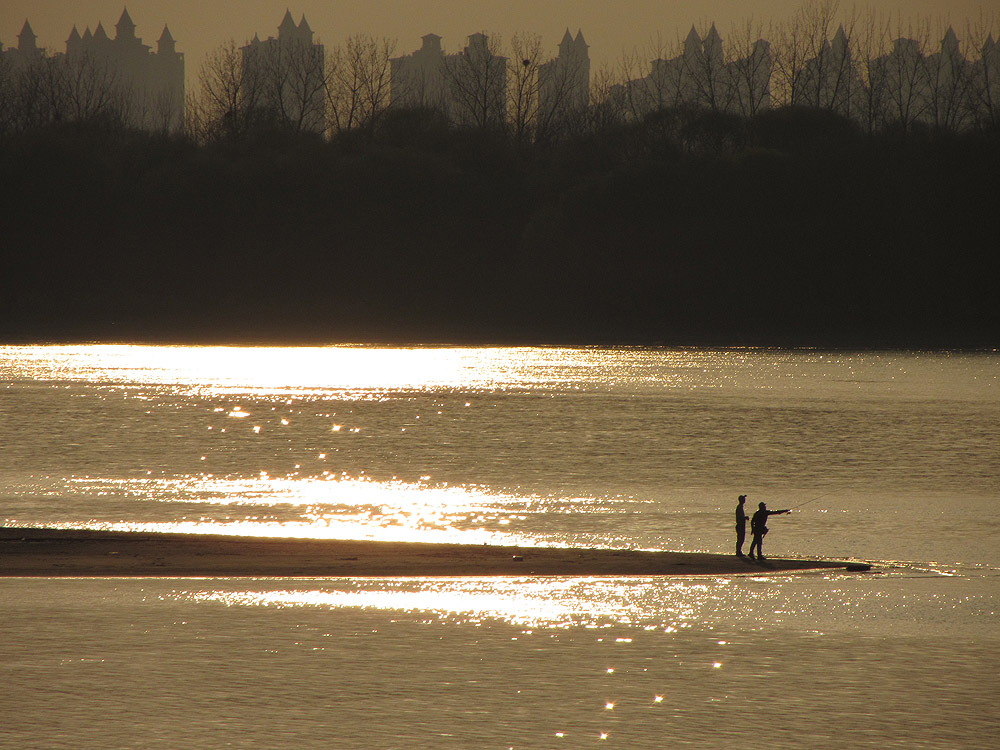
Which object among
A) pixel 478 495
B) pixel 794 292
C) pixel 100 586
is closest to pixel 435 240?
pixel 794 292

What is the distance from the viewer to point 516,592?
1175 cm

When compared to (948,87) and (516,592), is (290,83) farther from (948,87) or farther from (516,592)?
(516,592)

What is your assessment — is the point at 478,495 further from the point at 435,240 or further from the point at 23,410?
the point at 435,240

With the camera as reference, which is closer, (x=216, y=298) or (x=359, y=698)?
(x=359, y=698)

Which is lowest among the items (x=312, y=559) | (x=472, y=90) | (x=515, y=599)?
(x=312, y=559)

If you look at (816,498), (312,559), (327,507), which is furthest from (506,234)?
(312,559)

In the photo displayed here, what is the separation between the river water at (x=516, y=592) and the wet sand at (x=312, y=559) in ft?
2.10

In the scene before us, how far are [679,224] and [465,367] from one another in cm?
3253

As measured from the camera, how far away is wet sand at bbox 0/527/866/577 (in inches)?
517

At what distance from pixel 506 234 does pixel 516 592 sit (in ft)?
252

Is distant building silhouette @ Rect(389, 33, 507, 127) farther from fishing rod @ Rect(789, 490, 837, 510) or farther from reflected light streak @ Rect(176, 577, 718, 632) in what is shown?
reflected light streak @ Rect(176, 577, 718, 632)

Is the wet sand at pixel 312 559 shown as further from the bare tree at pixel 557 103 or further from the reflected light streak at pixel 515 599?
the bare tree at pixel 557 103

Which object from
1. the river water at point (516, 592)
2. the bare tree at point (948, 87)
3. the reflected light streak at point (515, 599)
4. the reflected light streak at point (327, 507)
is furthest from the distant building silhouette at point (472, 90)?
the reflected light streak at point (515, 599)

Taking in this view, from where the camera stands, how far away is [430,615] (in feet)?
34.9
